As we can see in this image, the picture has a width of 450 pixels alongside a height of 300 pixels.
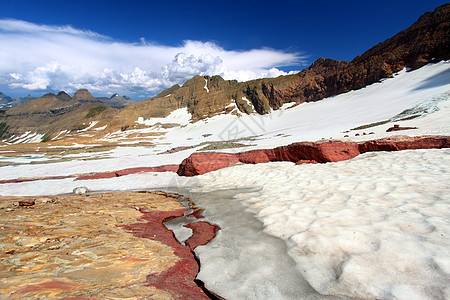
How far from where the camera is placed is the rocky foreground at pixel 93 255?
8.65ft

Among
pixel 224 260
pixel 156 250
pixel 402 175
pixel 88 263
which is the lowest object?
pixel 402 175

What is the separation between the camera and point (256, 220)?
5.45 metres

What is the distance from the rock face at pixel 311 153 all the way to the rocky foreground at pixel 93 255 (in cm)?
704

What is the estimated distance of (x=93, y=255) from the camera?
3.65m

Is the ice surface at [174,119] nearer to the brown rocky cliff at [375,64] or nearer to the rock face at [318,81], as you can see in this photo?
the rock face at [318,81]

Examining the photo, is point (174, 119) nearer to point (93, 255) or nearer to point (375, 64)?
point (375, 64)

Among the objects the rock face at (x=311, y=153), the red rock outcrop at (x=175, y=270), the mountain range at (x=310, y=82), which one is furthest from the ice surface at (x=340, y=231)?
the mountain range at (x=310, y=82)

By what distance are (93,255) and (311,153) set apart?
1083cm

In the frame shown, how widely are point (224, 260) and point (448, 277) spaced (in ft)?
9.98

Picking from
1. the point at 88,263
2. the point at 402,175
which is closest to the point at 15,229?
the point at 88,263

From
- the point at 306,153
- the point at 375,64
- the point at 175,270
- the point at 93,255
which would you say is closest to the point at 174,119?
the point at 375,64

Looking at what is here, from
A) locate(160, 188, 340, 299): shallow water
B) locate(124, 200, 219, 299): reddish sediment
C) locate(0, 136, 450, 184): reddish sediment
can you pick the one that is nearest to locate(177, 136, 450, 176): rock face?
locate(0, 136, 450, 184): reddish sediment

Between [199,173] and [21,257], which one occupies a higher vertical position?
[21,257]

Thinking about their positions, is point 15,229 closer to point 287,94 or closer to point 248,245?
point 248,245
